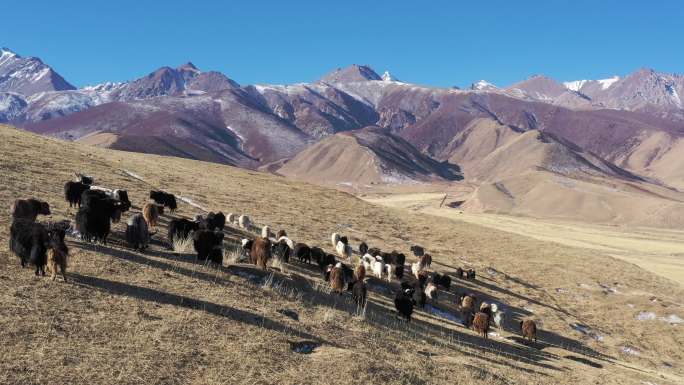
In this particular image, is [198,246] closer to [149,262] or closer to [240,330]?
[149,262]

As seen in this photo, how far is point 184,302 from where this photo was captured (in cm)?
1146

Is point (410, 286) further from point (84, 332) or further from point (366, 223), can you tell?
point (366, 223)

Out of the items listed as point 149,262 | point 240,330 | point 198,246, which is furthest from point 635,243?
point 240,330

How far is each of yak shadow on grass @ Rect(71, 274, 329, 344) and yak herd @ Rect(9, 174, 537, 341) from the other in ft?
2.41

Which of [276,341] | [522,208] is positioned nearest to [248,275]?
[276,341]

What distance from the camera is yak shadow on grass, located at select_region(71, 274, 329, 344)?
1118cm

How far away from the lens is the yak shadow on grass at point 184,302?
11.2m

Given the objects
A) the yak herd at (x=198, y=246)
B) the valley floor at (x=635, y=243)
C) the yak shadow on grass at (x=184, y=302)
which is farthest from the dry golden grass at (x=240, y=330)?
the valley floor at (x=635, y=243)

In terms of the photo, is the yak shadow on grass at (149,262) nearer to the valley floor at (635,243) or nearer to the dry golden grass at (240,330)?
the dry golden grass at (240,330)

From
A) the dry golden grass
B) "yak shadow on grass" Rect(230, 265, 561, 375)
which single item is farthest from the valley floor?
"yak shadow on grass" Rect(230, 265, 561, 375)

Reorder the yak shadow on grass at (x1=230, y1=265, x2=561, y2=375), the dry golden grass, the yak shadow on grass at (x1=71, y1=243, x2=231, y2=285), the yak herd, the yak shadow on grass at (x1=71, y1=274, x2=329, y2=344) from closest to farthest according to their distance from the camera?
the dry golden grass, the yak shadow on grass at (x1=71, y1=274, x2=329, y2=344), the yak herd, the yak shadow on grass at (x1=71, y1=243, x2=231, y2=285), the yak shadow on grass at (x1=230, y1=265, x2=561, y2=375)

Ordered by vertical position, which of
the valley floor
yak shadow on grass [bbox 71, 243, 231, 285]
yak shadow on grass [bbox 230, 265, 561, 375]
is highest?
the valley floor

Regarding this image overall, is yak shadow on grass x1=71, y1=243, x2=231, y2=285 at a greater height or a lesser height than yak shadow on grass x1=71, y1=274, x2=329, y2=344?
greater

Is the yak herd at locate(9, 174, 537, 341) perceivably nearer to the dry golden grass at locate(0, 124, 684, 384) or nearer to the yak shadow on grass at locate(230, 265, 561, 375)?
the dry golden grass at locate(0, 124, 684, 384)
